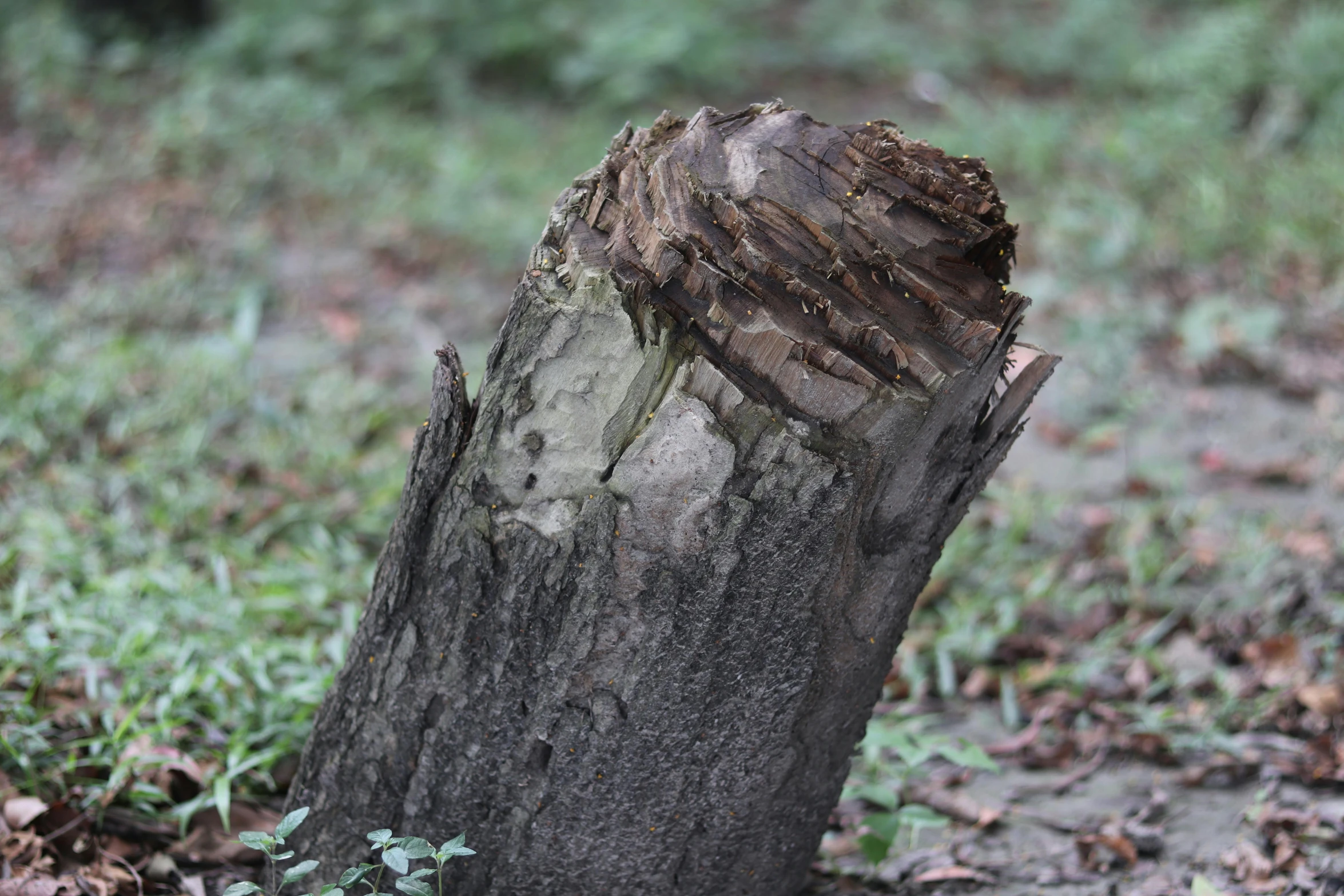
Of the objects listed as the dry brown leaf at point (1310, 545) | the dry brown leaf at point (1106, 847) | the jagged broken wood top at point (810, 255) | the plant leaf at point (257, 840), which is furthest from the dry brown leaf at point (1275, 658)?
the plant leaf at point (257, 840)

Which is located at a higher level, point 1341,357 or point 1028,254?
point 1028,254

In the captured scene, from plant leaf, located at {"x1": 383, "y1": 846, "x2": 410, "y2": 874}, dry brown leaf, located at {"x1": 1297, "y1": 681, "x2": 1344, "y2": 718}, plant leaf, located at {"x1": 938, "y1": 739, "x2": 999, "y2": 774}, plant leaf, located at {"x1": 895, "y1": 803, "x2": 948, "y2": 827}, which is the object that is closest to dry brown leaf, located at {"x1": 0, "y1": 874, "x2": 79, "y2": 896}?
plant leaf, located at {"x1": 383, "y1": 846, "x2": 410, "y2": 874}

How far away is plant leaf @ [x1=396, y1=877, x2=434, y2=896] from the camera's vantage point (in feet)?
4.96

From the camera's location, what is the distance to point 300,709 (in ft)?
8.09

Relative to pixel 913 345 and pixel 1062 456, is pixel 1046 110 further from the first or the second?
pixel 913 345

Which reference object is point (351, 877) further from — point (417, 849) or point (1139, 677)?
point (1139, 677)

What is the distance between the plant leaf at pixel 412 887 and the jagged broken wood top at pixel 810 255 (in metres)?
0.82

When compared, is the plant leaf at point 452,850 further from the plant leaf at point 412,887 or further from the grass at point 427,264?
the grass at point 427,264

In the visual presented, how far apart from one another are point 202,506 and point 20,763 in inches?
58.3

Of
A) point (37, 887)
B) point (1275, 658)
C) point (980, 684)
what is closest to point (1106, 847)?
point (980, 684)

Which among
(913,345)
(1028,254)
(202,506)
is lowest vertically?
(202,506)

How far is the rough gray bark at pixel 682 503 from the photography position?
4.93 ft

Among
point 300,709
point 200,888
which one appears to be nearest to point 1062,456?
point 300,709

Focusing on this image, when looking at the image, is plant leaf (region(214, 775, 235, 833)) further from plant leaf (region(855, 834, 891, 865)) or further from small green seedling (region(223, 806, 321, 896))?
plant leaf (region(855, 834, 891, 865))
